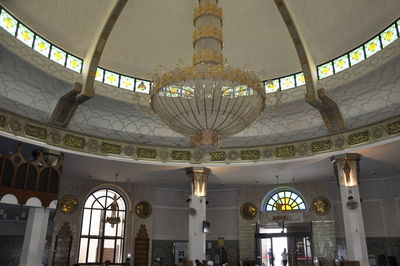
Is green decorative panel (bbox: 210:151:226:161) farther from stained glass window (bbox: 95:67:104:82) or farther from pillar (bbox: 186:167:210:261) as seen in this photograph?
stained glass window (bbox: 95:67:104:82)

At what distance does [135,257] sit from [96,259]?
5.86ft

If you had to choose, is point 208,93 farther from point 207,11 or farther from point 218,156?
point 218,156

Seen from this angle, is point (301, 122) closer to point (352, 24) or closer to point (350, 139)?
point (350, 139)

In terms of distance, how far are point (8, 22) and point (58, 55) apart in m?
1.85

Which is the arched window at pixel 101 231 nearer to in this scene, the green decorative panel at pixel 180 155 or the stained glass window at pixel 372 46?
the green decorative panel at pixel 180 155

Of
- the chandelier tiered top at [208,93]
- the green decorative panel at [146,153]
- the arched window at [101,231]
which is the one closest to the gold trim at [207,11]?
the chandelier tiered top at [208,93]

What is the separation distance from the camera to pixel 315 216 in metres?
16.6

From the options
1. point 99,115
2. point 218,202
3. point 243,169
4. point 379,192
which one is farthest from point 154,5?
point 379,192

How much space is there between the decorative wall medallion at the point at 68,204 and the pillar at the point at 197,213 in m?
5.75

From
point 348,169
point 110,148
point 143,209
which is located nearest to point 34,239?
point 110,148

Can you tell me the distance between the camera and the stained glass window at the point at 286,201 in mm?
17297

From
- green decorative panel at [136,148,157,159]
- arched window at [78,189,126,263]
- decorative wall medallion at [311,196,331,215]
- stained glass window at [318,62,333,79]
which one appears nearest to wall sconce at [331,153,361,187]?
stained glass window at [318,62,333,79]

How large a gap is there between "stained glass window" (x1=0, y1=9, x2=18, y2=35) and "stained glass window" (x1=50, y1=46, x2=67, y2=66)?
139 centimetres

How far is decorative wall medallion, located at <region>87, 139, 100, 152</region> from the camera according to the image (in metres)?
12.7
